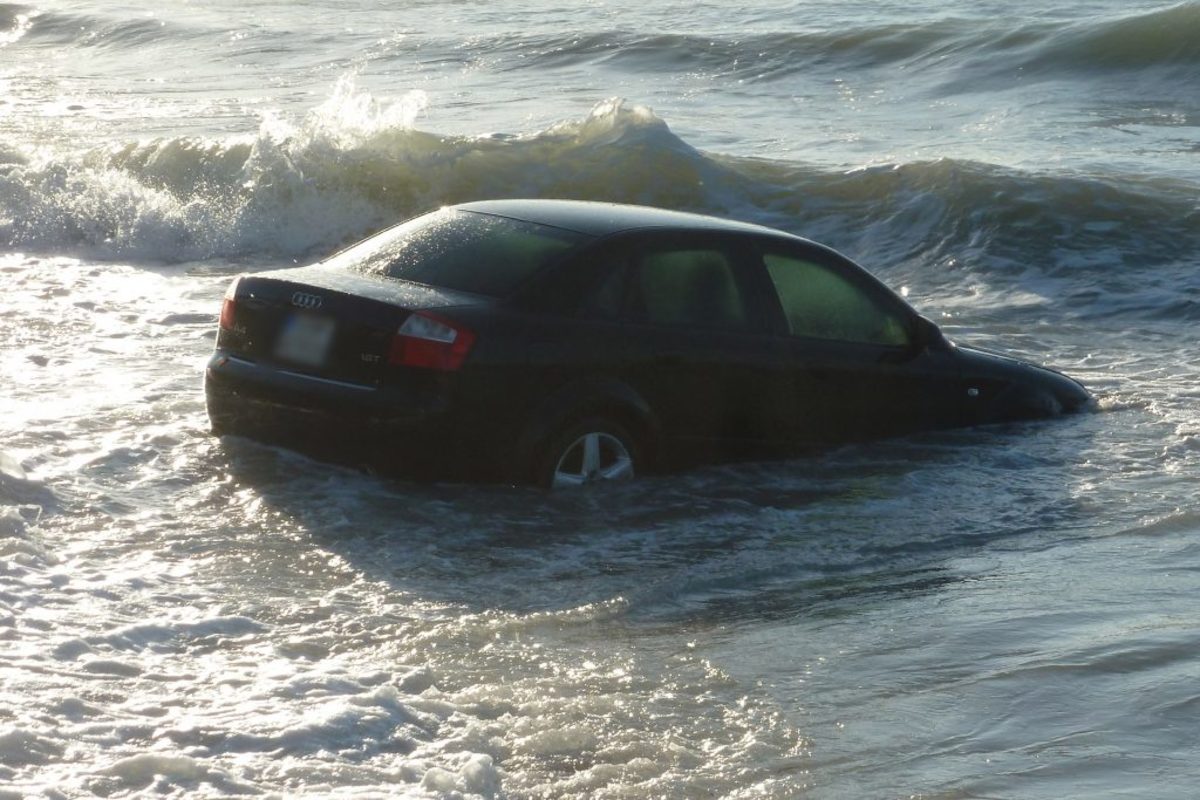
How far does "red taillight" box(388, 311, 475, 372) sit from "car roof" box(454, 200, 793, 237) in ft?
3.63

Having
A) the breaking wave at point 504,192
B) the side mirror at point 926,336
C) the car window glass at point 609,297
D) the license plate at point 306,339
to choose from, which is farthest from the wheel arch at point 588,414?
the breaking wave at point 504,192

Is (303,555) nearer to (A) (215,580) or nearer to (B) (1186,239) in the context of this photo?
(A) (215,580)

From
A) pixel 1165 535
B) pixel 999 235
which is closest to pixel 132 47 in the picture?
pixel 999 235

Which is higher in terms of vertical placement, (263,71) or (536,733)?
(263,71)

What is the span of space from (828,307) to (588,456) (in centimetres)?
176

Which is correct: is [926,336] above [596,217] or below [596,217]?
below

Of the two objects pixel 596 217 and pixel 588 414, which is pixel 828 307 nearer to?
pixel 596 217

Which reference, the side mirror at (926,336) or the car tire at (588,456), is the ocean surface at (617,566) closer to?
the car tire at (588,456)

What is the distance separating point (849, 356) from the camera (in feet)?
29.1

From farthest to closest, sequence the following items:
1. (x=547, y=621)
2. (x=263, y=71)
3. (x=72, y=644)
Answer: (x=263, y=71) < (x=547, y=621) < (x=72, y=644)

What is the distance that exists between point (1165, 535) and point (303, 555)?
3.71 meters

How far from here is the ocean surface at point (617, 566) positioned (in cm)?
495

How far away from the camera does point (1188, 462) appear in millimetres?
8859

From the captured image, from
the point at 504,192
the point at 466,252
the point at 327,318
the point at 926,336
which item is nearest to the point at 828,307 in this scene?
the point at 926,336
